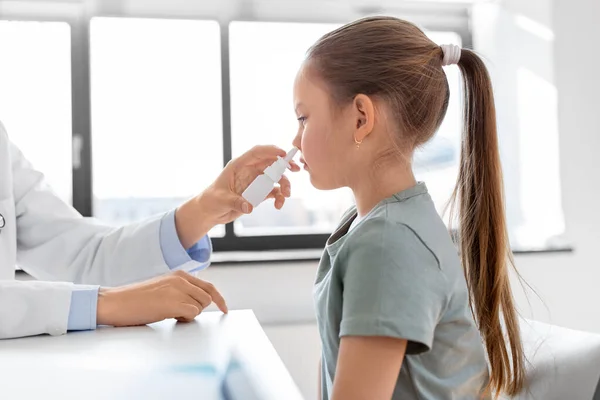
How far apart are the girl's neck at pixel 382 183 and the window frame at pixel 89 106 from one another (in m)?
1.29

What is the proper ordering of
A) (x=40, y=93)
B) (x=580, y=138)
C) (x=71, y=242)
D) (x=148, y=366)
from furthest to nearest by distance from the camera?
(x=580, y=138) → (x=40, y=93) → (x=71, y=242) → (x=148, y=366)

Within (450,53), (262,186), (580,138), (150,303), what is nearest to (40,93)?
(262,186)

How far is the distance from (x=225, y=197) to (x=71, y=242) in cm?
31

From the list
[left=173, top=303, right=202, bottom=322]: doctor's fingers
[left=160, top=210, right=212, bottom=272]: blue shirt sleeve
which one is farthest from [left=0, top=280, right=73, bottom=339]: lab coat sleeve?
[left=160, top=210, right=212, bottom=272]: blue shirt sleeve

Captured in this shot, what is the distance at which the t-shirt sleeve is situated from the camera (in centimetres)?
64

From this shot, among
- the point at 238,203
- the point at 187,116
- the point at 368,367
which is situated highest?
the point at 187,116

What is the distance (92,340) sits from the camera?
68cm

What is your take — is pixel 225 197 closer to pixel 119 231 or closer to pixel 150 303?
pixel 119 231

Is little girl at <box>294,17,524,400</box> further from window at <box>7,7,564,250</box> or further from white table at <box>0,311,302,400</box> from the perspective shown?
window at <box>7,7,564,250</box>

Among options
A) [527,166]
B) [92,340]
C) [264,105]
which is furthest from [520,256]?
[92,340]

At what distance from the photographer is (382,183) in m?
0.79

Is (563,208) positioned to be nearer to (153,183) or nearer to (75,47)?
(153,183)

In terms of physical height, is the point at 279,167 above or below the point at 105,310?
above

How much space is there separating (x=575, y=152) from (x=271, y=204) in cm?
106
